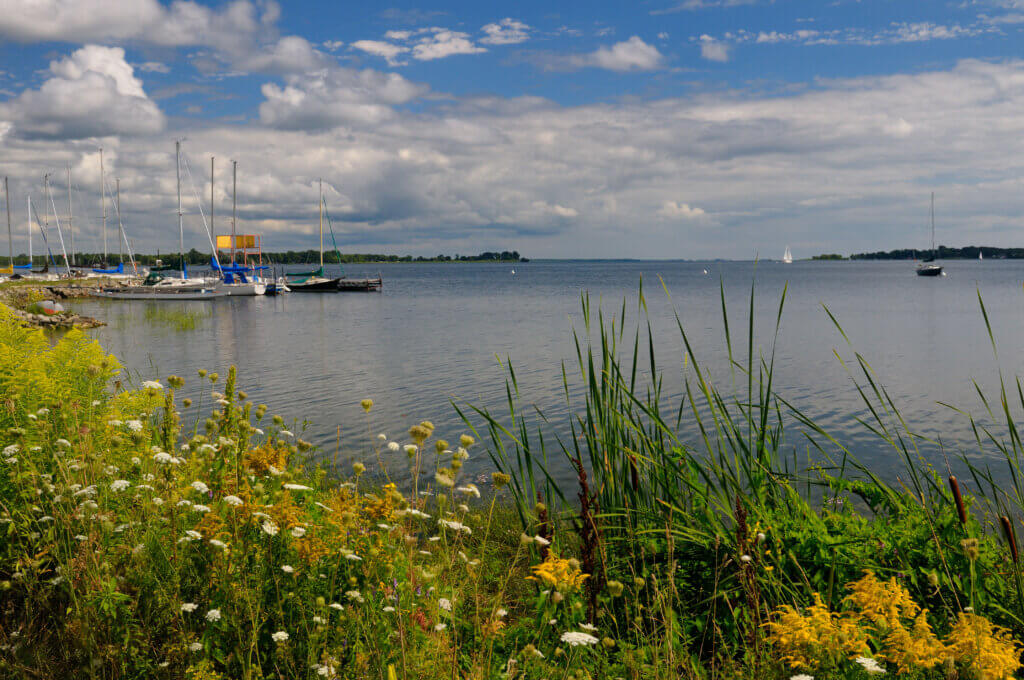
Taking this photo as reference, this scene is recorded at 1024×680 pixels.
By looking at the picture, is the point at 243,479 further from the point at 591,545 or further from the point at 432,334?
the point at 432,334

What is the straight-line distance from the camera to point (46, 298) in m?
52.7

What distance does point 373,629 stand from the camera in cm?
280

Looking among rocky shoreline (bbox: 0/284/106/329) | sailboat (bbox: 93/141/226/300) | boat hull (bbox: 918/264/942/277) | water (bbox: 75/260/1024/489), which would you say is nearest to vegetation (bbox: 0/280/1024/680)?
water (bbox: 75/260/1024/489)

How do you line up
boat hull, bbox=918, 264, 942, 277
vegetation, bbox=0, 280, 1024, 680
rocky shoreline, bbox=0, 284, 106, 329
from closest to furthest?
vegetation, bbox=0, 280, 1024, 680 → rocky shoreline, bbox=0, 284, 106, 329 → boat hull, bbox=918, 264, 942, 277

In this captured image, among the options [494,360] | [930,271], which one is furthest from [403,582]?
[930,271]

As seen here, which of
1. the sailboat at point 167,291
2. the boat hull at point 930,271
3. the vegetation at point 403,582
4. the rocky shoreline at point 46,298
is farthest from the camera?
the boat hull at point 930,271

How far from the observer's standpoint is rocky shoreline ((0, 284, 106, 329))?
34309 mm

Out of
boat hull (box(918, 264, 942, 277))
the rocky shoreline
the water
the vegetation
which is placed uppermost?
boat hull (box(918, 264, 942, 277))

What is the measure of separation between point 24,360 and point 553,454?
777 centimetres

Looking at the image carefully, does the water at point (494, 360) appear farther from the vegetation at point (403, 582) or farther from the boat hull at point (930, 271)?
the boat hull at point (930, 271)

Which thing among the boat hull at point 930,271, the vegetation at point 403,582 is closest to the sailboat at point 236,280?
the vegetation at point 403,582

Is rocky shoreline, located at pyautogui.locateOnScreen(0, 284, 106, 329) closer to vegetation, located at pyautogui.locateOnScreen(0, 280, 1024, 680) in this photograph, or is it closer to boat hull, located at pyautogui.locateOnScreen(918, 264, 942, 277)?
vegetation, located at pyautogui.locateOnScreen(0, 280, 1024, 680)

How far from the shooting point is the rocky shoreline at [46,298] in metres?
34.3

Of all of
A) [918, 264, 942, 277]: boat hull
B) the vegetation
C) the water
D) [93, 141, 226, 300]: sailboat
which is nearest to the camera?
the vegetation
